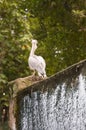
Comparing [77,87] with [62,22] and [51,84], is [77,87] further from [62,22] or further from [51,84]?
[62,22]

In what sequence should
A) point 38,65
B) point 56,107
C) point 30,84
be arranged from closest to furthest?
point 56,107
point 30,84
point 38,65

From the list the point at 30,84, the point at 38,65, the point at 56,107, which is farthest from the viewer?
the point at 38,65

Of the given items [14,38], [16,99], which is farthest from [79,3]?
[16,99]

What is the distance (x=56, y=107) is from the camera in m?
8.11

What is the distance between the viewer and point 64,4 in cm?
1706

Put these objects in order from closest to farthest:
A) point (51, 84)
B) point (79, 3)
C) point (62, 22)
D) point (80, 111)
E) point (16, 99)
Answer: point (80, 111) < point (51, 84) < point (16, 99) < point (79, 3) < point (62, 22)

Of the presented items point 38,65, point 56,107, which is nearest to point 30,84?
point 38,65

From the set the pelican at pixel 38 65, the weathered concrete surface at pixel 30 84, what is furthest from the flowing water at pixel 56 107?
the pelican at pixel 38 65

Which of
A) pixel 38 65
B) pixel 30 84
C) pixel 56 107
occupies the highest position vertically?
pixel 38 65

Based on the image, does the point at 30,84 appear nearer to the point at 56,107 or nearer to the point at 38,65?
the point at 38,65

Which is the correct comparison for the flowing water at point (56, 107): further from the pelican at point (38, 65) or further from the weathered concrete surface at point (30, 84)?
the pelican at point (38, 65)

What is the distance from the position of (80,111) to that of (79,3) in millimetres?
9163

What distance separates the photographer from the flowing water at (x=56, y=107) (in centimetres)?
745

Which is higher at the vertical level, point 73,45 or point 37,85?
point 73,45
